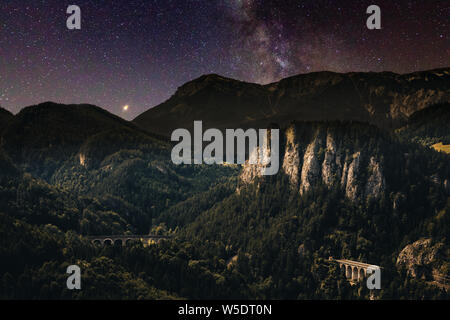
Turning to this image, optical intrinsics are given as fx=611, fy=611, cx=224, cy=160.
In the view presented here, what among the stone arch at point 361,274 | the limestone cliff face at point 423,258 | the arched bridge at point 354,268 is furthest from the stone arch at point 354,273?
the limestone cliff face at point 423,258

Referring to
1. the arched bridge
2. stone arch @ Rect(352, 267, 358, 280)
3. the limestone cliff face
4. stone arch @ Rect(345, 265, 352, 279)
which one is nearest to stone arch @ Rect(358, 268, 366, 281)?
the arched bridge

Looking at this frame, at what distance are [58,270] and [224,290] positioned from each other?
43.2 m

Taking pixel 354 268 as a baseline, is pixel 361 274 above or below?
below

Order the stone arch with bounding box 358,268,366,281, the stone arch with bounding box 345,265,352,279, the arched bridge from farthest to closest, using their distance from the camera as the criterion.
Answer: the stone arch with bounding box 345,265,352,279 → the arched bridge → the stone arch with bounding box 358,268,366,281

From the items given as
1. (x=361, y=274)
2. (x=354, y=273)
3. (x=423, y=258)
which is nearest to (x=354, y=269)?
(x=354, y=273)

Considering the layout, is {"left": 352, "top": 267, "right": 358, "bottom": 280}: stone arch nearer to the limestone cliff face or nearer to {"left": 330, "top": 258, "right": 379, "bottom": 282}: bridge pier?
{"left": 330, "top": 258, "right": 379, "bottom": 282}: bridge pier

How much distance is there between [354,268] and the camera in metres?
180

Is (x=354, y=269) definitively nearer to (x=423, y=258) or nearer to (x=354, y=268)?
(x=354, y=268)

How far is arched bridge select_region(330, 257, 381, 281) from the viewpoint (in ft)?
577

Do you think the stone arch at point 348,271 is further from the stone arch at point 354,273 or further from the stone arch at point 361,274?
the stone arch at point 361,274

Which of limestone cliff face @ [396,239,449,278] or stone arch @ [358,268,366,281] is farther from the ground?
limestone cliff face @ [396,239,449,278]

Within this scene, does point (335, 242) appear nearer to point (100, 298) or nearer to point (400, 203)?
point (400, 203)

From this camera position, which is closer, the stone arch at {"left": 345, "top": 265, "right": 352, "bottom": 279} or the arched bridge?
the arched bridge

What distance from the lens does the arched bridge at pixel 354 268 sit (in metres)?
176
